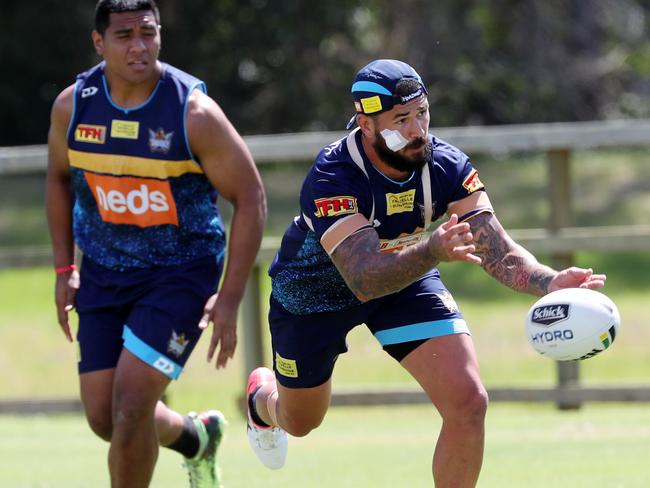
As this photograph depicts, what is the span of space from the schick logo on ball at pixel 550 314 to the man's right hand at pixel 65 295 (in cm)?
252

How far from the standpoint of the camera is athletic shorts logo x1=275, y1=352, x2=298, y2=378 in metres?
5.64

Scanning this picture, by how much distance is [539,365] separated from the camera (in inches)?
474

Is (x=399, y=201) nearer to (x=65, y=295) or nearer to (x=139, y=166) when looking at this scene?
(x=139, y=166)

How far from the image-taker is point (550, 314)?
4.71 meters

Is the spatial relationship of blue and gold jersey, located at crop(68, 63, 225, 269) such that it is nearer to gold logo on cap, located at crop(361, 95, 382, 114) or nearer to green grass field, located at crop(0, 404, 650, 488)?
gold logo on cap, located at crop(361, 95, 382, 114)

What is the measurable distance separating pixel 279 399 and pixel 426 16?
15112 millimetres

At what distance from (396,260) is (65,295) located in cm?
225

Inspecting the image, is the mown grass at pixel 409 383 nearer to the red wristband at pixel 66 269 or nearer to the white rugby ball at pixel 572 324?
the red wristband at pixel 66 269

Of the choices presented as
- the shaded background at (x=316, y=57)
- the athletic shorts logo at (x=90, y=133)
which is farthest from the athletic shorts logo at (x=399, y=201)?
the shaded background at (x=316, y=57)

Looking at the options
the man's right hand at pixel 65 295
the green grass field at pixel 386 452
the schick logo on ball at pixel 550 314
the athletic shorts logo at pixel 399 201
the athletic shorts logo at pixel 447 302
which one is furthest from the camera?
the green grass field at pixel 386 452

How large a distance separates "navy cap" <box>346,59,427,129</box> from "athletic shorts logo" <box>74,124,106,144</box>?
1.49m

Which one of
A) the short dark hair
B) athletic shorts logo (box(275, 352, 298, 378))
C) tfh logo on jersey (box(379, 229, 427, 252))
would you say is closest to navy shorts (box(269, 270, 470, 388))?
athletic shorts logo (box(275, 352, 298, 378))

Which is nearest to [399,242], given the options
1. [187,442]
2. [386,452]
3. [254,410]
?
[254,410]

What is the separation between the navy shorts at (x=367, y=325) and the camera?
5.25 m
